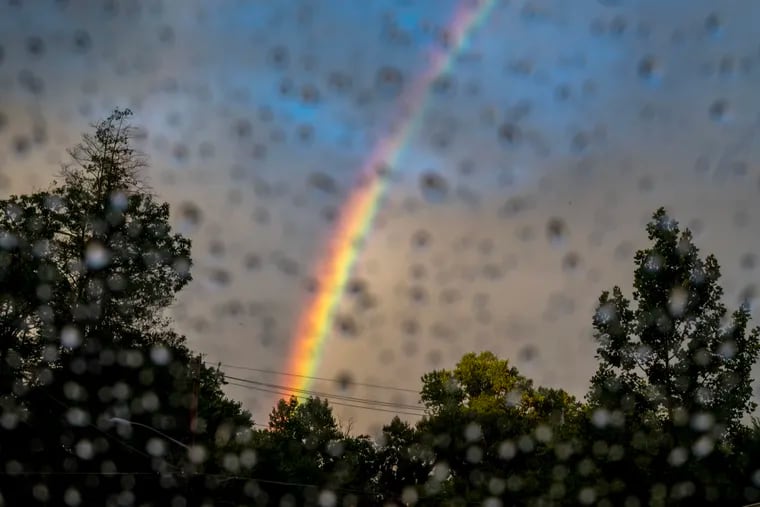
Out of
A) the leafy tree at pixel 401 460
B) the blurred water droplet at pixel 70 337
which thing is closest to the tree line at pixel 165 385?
the blurred water droplet at pixel 70 337

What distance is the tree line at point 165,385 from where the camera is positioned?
21156 millimetres

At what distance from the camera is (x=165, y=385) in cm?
2412

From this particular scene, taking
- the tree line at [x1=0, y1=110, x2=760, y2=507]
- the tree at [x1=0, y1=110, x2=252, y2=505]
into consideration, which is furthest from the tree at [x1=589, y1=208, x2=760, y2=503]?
the tree at [x1=0, y1=110, x2=252, y2=505]

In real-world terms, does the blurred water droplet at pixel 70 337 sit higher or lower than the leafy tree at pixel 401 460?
lower

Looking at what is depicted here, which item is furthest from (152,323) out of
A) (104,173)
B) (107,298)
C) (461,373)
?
(461,373)

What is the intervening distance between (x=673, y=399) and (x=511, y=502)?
1337cm

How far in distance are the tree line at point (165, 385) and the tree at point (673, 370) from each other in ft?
0.15

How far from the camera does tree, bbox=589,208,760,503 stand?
2331cm

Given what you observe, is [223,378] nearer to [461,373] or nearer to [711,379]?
[711,379]

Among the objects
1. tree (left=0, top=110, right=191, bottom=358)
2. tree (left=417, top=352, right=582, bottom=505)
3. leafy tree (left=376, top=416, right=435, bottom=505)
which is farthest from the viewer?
leafy tree (left=376, top=416, right=435, bottom=505)

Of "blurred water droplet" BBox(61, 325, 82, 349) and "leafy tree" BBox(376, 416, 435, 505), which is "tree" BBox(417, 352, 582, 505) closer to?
"leafy tree" BBox(376, 416, 435, 505)

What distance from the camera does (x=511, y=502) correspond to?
3391 cm

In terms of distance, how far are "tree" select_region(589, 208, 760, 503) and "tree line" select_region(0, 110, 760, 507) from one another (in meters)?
0.05

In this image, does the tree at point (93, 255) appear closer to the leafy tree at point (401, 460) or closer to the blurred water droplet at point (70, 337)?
the blurred water droplet at point (70, 337)
